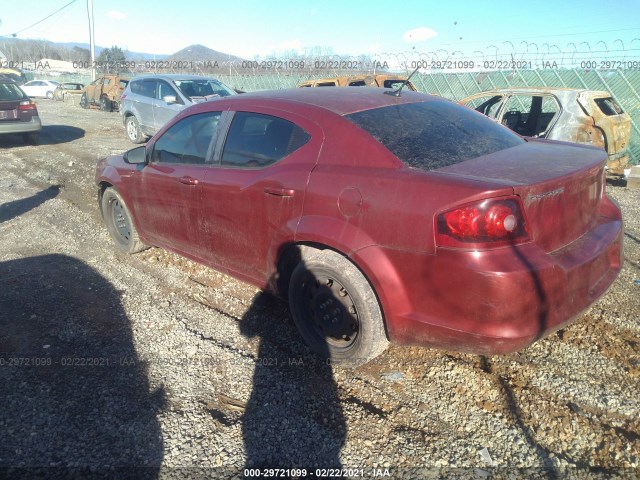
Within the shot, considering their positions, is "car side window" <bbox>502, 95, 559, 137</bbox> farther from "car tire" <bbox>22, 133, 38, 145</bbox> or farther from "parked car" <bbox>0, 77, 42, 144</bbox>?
"car tire" <bbox>22, 133, 38, 145</bbox>

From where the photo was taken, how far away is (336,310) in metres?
3.01

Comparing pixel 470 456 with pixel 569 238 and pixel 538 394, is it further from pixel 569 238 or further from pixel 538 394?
pixel 569 238

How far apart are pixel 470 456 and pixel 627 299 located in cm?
239

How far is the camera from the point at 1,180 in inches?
332

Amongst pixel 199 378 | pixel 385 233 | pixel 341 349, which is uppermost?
pixel 385 233

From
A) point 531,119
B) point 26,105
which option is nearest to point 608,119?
point 531,119

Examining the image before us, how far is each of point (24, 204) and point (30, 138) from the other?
275 inches

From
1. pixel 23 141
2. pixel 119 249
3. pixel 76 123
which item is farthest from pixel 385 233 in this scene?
pixel 76 123

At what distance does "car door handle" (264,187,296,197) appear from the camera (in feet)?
9.95

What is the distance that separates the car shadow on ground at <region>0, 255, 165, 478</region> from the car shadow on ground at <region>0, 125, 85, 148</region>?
32.3ft

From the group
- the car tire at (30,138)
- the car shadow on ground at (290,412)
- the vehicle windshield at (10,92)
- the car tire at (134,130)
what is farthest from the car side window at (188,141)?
the car tire at (30,138)

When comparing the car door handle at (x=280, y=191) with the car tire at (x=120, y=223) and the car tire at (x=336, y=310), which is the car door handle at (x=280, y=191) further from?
the car tire at (x=120, y=223)

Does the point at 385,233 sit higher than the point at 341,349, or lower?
higher

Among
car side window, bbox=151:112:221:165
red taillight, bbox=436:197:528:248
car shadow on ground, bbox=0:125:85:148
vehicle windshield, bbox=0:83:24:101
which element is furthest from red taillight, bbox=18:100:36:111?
red taillight, bbox=436:197:528:248
